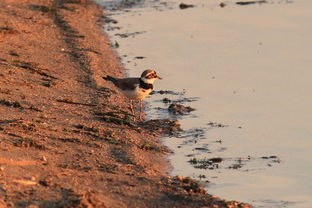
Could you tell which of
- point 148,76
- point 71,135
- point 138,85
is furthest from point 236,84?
point 71,135

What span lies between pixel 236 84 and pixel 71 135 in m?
6.68

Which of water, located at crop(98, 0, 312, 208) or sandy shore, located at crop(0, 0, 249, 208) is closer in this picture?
sandy shore, located at crop(0, 0, 249, 208)

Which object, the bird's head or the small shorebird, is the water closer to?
the small shorebird

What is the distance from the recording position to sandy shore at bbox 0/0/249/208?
11539 mm

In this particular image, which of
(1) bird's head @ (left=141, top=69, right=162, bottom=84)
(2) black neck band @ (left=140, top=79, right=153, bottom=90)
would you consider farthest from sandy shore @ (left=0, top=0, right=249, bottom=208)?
(1) bird's head @ (left=141, top=69, right=162, bottom=84)

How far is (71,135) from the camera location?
48.4 feet

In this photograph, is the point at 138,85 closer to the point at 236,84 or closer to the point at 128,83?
the point at 128,83

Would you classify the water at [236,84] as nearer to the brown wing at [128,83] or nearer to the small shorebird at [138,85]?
the small shorebird at [138,85]

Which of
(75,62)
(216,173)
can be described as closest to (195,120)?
(216,173)

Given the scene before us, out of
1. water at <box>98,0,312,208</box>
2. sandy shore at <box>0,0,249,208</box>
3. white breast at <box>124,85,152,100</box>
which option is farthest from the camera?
white breast at <box>124,85,152,100</box>

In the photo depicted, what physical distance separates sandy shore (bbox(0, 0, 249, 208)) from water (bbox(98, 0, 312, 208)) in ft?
2.72

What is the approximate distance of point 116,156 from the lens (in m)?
14.1

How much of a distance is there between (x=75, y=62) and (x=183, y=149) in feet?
22.8

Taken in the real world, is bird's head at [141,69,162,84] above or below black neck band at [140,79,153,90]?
above
